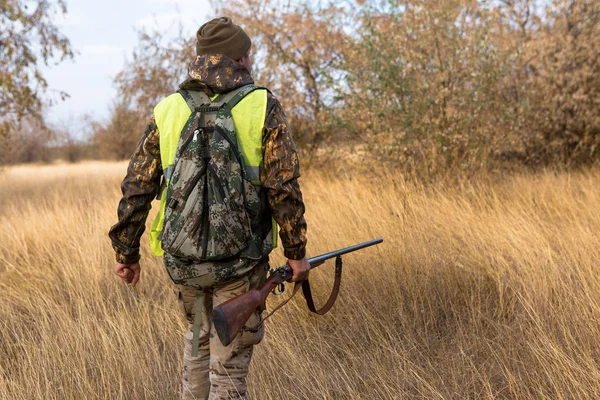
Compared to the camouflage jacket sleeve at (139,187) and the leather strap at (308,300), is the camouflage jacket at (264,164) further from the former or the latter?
the leather strap at (308,300)

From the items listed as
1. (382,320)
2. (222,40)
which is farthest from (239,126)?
(382,320)

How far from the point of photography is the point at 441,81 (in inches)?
258

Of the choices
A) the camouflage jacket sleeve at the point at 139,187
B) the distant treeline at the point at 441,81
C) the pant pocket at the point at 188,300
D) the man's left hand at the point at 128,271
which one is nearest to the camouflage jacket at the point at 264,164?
the camouflage jacket sleeve at the point at 139,187

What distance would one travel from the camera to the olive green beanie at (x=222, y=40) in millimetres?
1995

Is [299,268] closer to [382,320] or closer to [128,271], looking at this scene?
[128,271]

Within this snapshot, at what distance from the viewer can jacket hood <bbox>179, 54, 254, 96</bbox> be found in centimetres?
193

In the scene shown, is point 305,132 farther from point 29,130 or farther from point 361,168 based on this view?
point 29,130

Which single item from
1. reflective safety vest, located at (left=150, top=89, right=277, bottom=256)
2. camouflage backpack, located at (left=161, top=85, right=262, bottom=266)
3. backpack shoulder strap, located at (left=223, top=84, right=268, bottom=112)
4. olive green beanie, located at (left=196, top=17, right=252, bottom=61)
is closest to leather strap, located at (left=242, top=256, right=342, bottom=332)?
camouflage backpack, located at (left=161, top=85, right=262, bottom=266)

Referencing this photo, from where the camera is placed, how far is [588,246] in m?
3.81

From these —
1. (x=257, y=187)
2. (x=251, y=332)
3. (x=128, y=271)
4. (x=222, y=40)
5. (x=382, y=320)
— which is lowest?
(x=382, y=320)

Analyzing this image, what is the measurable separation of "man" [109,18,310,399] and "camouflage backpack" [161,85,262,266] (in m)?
0.05

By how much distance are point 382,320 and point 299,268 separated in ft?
4.40

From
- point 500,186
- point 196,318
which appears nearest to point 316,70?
point 500,186

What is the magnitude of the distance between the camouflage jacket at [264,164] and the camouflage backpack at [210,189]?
8cm
